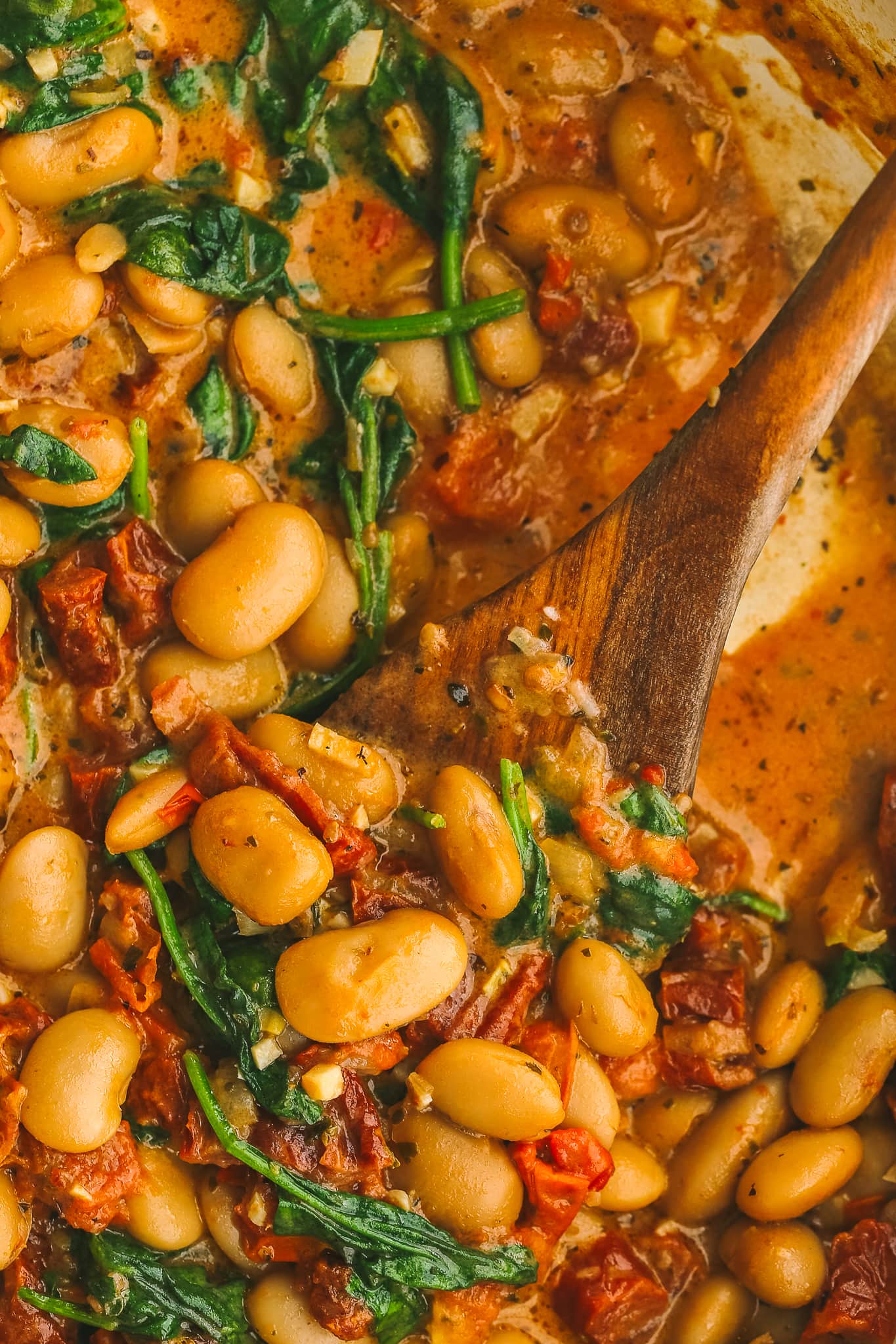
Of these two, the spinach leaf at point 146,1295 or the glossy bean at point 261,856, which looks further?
the spinach leaf at point 146,1295

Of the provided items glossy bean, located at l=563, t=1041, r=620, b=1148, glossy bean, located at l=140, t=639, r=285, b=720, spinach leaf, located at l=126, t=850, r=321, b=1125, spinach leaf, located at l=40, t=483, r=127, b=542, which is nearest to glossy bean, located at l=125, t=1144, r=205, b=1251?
spinach leaf, located at l=126, t=850, r=321, b=1125

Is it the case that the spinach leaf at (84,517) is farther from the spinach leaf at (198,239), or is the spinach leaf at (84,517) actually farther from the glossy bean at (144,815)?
the glossy bean at (144,815)

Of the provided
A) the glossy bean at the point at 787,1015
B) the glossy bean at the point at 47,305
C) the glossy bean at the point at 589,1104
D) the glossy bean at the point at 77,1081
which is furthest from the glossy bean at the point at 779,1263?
the glossy bean at the point at 47,305

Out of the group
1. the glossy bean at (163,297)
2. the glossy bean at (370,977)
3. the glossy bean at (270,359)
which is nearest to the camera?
the glossy bean at (370,977)

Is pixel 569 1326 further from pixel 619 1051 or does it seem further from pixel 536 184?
pixel 536 184

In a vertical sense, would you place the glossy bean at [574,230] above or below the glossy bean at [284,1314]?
above

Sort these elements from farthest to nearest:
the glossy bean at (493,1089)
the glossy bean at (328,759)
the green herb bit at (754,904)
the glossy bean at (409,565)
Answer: the green herb bit at (754,904), the glossy bean at (409,565), the glossy bean at (328,759), the glossy bean at (493,1089)
